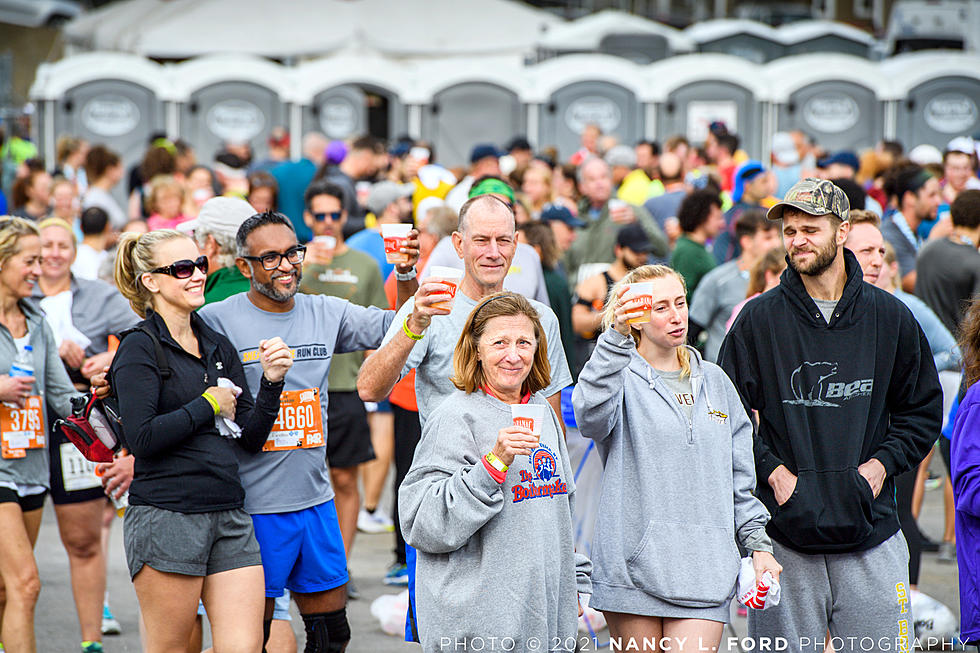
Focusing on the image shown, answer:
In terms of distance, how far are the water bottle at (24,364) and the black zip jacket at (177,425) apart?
1.01m

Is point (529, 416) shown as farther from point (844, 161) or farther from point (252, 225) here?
point (844, 161)

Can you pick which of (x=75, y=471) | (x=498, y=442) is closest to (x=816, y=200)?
(x=498, y=442)

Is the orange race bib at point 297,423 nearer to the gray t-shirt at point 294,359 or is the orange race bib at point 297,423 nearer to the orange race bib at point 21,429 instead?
the gray t-shirt at point 294,359

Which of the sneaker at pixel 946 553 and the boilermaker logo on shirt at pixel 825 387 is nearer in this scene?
the boilermaker logo on shirt at pixel 825 387

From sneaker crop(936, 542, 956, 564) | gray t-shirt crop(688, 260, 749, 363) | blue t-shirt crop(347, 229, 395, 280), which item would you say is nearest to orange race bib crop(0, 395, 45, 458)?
blue t-shirt crop(347, 229, 395, 280)

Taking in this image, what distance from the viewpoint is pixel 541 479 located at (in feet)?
13.2

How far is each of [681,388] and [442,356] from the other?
3.10 ft

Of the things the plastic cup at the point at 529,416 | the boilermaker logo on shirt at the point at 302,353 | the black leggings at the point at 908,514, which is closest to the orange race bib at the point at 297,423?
the boilermaker logo on shirt at the point at 302,353

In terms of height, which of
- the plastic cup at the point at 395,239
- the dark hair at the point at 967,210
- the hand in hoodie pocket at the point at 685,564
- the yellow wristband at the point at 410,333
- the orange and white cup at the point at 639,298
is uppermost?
the dark hair at the point at 967,210

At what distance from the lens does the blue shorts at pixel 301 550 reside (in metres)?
4.79

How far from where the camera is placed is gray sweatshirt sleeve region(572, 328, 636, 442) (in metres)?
4.21

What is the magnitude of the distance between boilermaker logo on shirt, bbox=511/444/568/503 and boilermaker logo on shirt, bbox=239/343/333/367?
1.24 m

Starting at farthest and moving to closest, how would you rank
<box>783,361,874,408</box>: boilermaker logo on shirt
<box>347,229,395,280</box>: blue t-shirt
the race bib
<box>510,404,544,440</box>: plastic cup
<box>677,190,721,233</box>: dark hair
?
<box>677,190,721,233</box>: dark hair
<box>347,229,395,280</box>: blue t-shirt
the race bib
<box>783,361,874,408</box>: boilermaker logo on shirt
<box>510,404,544,440</box>: plastic cup

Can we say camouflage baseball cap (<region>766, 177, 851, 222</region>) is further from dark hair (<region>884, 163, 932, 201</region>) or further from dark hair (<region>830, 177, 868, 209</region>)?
dark hair (<region>884, 163, 932, 201</region>)
